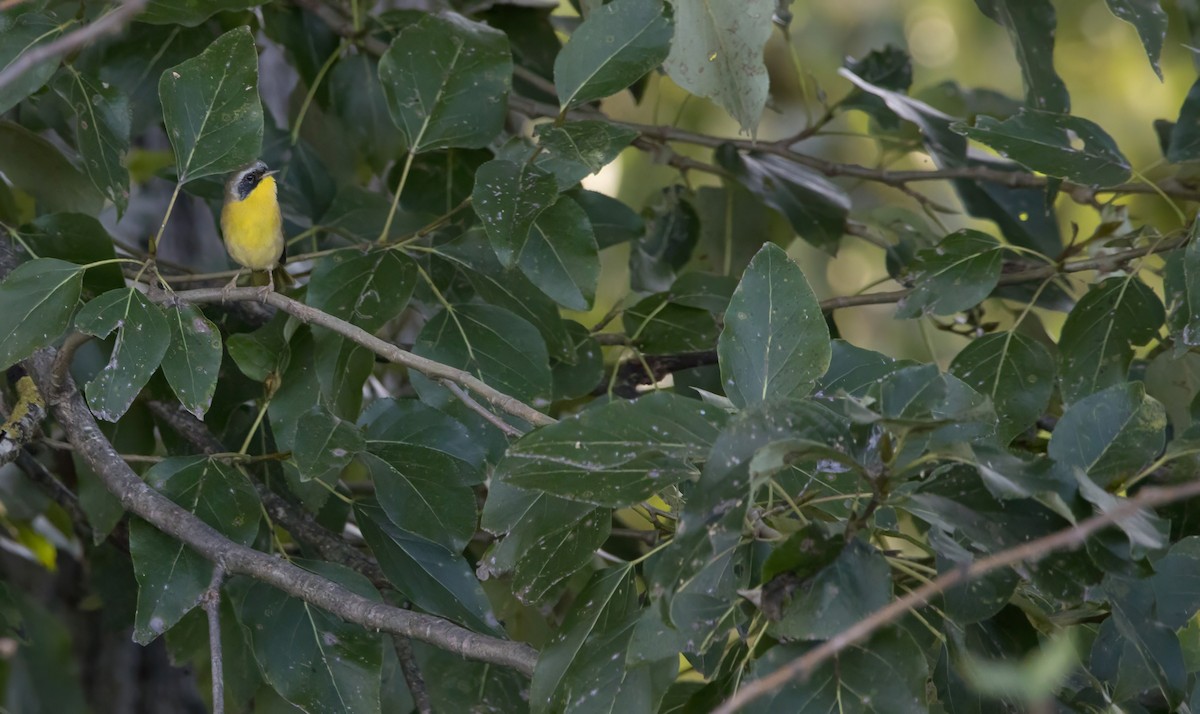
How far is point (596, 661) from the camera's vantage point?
3.97ft

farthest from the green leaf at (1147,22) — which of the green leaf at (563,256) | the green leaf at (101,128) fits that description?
the green leaf at (101,128)

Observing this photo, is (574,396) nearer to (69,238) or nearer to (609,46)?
(609,46)

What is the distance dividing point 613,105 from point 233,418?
2.81 m

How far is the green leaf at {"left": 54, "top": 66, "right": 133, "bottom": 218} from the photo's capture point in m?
1.64

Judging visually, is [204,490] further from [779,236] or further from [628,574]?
[779,236]

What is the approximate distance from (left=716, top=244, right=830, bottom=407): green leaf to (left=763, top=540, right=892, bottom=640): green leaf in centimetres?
24

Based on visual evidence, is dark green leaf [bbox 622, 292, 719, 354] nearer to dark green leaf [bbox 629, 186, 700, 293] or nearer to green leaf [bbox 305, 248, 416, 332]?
green leaf [bbox 305, 248, 416, 332]

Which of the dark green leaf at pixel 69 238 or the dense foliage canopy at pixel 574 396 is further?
the dark green leaf at pixel 69 238

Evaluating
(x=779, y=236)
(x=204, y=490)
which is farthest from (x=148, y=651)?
(x=779, y=236)

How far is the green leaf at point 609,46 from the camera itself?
5.20 ft

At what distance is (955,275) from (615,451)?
3.01 feet

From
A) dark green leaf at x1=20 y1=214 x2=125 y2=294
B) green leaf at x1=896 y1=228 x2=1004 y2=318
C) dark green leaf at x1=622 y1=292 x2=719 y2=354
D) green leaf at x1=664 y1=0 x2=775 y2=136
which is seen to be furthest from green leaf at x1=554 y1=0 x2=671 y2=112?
dark green leaf at x1=20 y1=214 x2=125 y2=294

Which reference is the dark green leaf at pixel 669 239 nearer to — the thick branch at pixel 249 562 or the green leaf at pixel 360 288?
the green leaf at pixel 360 288

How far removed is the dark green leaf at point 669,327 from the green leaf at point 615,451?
772mm
